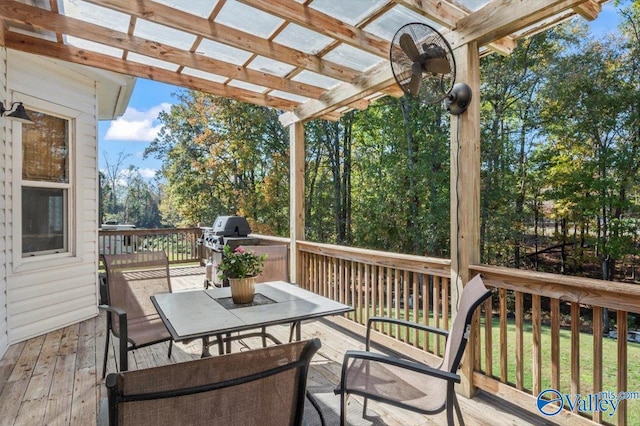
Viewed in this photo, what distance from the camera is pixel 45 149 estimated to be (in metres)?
4.09

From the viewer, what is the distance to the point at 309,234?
39.8 feet

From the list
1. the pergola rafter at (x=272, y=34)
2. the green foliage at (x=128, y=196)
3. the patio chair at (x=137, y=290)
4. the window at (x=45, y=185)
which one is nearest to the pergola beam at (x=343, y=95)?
the pergola rafter at (x=272, y=34)

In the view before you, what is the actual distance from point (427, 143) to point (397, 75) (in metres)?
7.36

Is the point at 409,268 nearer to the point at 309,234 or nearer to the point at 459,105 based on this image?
the point at 459,105

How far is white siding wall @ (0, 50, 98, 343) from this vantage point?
3.61 m

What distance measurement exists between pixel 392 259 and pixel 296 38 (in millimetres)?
2210

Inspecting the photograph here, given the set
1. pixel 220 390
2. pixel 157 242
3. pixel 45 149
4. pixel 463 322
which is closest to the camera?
pixel 220 390

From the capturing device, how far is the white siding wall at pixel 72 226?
361 centimetres

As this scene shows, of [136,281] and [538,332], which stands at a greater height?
[136,281]

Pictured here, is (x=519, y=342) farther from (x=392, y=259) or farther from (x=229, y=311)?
(x=229, y=311)

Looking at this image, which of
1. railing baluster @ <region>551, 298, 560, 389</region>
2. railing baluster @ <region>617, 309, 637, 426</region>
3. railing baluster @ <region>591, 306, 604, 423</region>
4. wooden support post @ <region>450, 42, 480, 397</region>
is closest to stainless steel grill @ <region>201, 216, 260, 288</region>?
wooden support post @ <region>450, 42, 480, 397</region>

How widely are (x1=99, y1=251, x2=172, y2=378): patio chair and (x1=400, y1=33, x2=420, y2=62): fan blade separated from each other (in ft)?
8.69

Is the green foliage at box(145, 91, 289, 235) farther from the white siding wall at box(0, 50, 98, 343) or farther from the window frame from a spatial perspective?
the window frame

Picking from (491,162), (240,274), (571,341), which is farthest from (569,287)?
(491,162)
